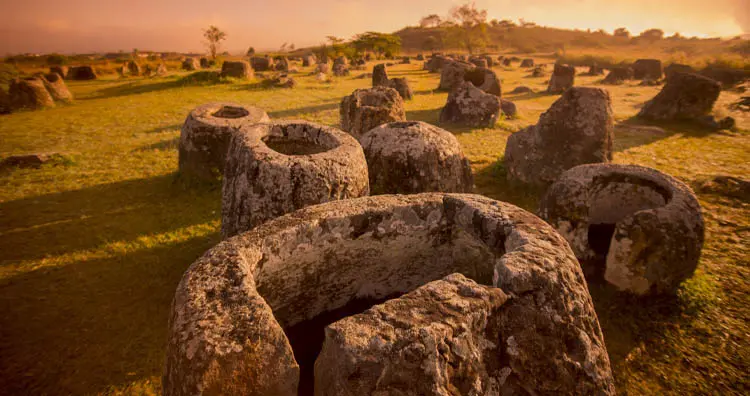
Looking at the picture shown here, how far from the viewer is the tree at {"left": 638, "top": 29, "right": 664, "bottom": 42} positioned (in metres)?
74.1

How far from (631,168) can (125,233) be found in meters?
7.32

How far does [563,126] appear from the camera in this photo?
688cm

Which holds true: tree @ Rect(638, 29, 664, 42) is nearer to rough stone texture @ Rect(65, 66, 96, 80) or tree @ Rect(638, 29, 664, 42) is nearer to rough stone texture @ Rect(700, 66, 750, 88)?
rough stone texture @ Rect(700, 66, 750, 88)

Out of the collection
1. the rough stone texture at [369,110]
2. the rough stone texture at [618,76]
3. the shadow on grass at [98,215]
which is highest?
the rough stone texture at [618,76]

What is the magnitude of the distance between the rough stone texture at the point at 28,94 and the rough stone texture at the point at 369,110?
12958 mm

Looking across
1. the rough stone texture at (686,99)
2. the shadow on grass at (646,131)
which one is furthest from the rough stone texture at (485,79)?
the rough stone texture at (686,99)

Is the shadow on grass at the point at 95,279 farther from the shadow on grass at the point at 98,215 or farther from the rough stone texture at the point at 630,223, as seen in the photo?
the rough stone texture at the point at 630,223

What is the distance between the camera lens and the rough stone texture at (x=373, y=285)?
4.59 feet

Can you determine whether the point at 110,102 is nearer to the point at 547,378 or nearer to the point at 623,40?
the point at 547,378

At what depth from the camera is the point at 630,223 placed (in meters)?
3.87

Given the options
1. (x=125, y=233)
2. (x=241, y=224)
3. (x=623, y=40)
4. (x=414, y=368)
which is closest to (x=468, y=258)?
(x=414, y=368)

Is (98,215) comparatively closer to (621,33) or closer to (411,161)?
(411,161)

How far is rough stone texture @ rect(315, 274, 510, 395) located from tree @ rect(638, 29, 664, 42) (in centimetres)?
9756

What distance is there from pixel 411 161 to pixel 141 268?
3.98 m
